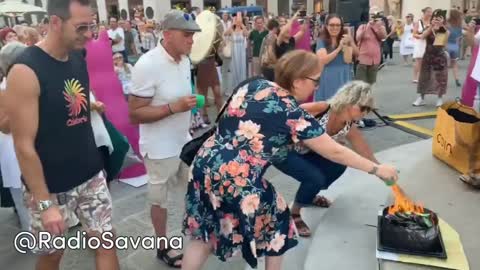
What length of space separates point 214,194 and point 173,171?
0.86 meters

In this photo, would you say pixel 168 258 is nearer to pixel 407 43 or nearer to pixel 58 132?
pixel 58 132

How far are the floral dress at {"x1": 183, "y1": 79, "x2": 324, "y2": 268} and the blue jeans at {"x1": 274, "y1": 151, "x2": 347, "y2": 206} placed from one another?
0.86 meters

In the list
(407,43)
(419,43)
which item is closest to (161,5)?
Answer: (407,43)

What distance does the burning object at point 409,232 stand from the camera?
2404 mm

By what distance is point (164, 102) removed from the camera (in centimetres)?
291

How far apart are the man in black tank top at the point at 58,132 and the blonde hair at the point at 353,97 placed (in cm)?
182

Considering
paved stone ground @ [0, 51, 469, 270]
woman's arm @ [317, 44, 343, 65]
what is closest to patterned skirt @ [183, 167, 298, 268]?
paved stone ground @ [0, 51, 469, 270]

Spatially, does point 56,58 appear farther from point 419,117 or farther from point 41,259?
point 419,117

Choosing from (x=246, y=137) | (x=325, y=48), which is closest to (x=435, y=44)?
(x=325, y=48)

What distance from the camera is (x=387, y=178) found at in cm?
221

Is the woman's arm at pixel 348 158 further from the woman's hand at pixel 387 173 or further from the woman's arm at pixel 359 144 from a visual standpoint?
the woman's arm at pixel 359 144

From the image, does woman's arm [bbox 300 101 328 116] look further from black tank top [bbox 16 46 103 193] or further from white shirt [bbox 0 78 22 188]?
white shirt [bbox 0 78 22 188]

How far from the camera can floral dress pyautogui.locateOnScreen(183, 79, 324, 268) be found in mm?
2154

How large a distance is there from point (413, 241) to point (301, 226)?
3.59ft
